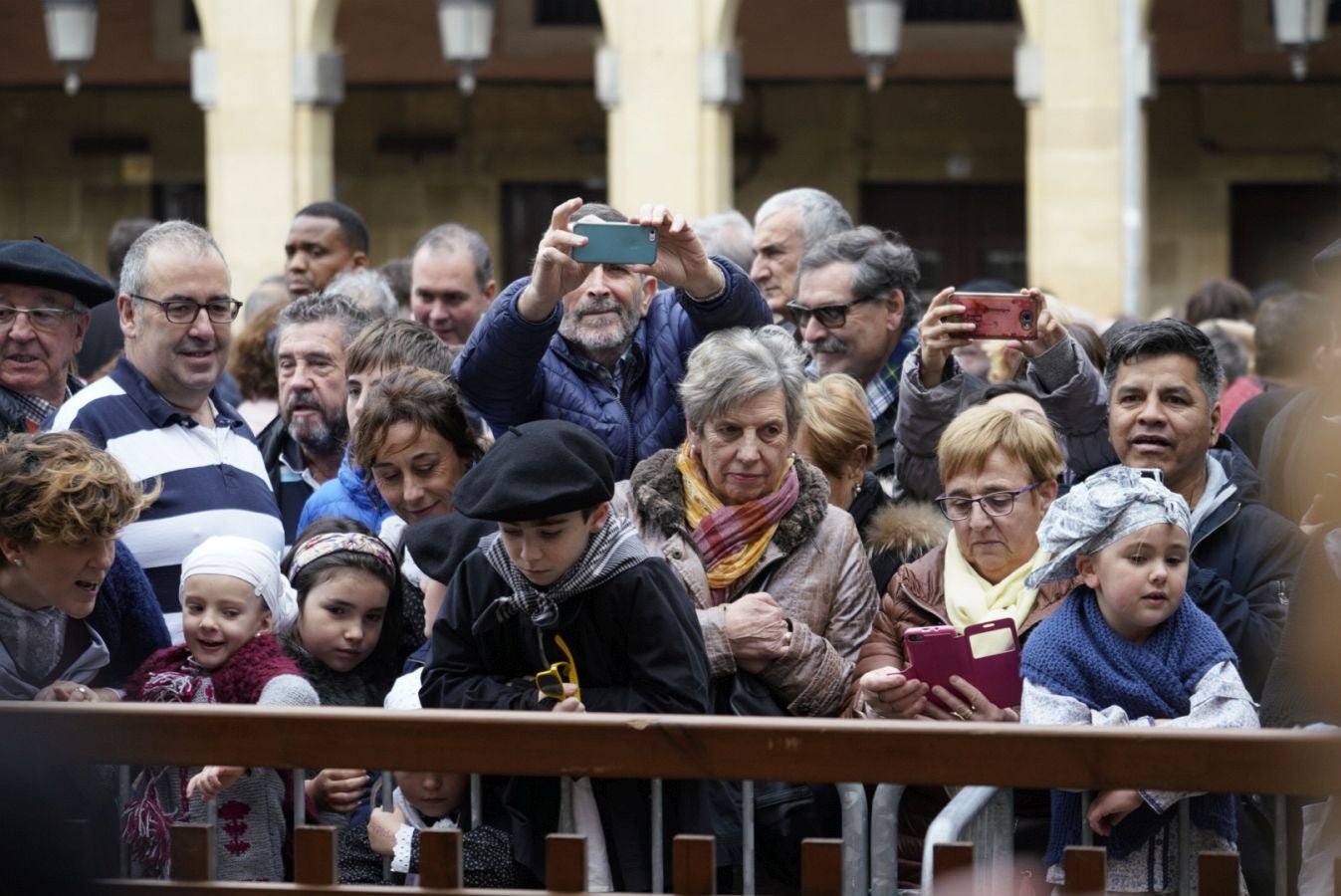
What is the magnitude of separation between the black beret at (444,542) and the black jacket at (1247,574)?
5.36ft

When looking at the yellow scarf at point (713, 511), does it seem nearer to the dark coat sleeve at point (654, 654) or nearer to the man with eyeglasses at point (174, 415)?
the dark coat sleeve at point (654, 654)

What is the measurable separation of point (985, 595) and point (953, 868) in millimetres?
1203

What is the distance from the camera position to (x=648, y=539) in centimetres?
453

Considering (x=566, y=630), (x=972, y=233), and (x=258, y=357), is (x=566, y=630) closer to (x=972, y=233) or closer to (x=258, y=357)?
(x=258, y=357)

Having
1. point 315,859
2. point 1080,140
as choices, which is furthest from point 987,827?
point 1080,140

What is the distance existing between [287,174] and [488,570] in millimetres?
13109

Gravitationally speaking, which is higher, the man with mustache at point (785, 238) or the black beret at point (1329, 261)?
the man with mustache at point (785, 238)

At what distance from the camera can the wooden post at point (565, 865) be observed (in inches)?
139

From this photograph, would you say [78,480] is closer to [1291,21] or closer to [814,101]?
[1291,21]

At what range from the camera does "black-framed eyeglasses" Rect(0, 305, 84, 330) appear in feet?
16.9

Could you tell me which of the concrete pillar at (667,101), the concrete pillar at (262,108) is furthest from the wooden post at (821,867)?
the concrete pillar at (262,108)

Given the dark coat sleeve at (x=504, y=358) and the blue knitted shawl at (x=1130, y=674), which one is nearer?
the blue knitted shawl at (x=1130, y=674)

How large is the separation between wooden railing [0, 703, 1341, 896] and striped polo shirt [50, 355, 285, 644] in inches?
53.1

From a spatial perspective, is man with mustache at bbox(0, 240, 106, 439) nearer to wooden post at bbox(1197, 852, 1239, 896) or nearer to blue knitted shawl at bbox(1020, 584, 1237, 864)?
blue knitted shawl at bbox(1020, 584, 1237, 864)
